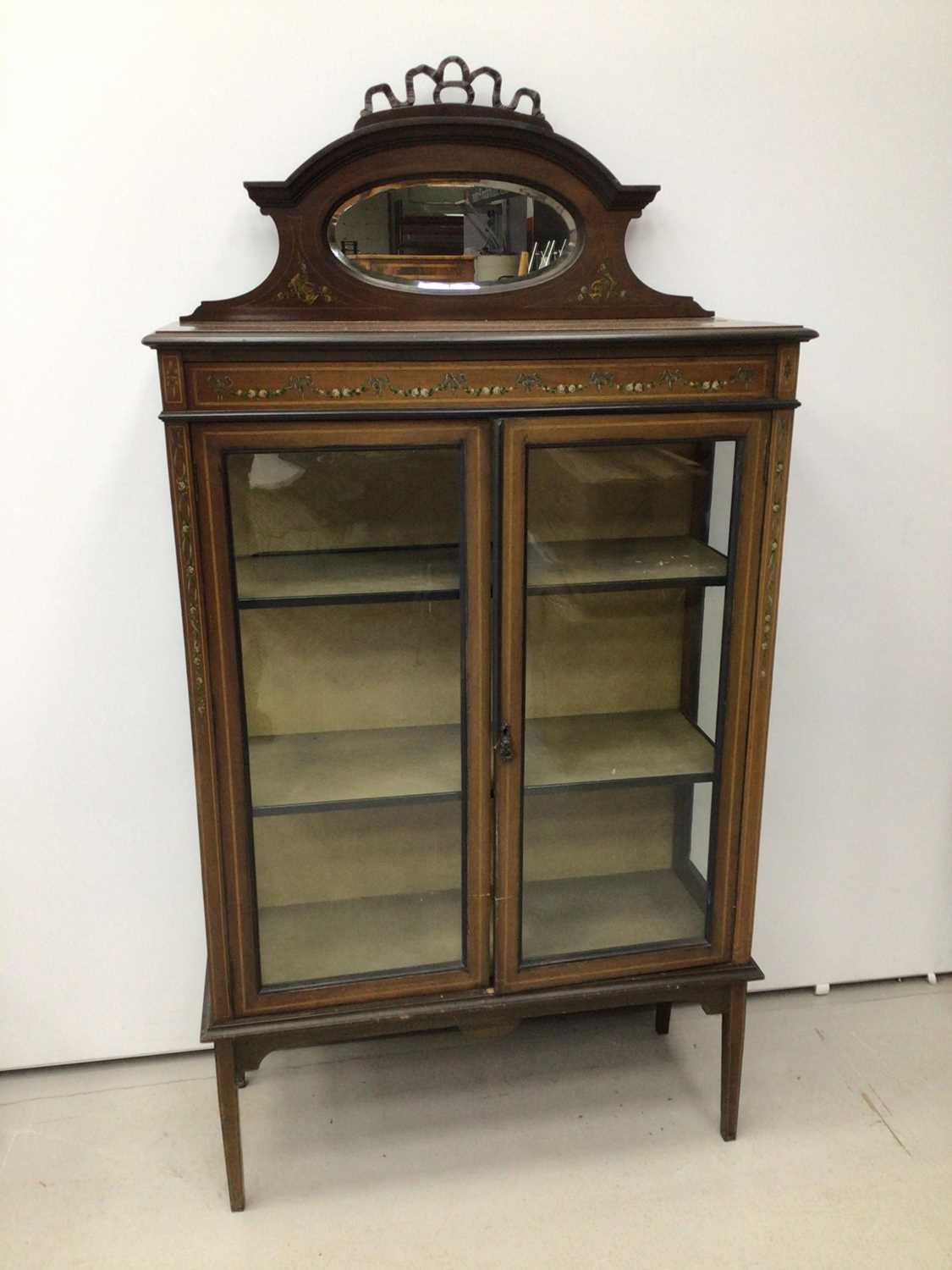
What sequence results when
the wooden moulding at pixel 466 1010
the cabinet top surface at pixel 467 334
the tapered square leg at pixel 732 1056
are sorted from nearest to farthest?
the cabinet top surface at pixel 467 334, the wooden moulding at pixel 466 1010, the tapered square leg at pixel 732 1056

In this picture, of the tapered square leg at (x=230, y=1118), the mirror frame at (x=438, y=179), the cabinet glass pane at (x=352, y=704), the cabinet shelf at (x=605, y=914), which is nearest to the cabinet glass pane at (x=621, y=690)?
the cabinet shelf at (x=605, y=914)

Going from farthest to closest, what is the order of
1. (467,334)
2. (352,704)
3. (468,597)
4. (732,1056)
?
(732,1056) → (352,704) → (468,597) → (467,334)

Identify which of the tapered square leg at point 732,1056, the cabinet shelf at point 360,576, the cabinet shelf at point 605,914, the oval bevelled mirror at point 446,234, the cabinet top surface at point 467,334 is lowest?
the tapered square leg at point 732,1056

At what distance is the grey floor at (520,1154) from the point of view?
4.32ft

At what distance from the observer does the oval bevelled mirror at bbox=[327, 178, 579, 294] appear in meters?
1.32

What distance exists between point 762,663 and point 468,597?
37cm

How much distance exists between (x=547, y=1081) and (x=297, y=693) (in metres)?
0.75

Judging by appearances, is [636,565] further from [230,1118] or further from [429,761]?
[230,1118]

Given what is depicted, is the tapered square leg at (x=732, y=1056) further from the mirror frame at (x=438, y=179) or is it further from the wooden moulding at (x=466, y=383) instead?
the mirror frame at (x=438, y=179)

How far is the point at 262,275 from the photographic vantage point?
1365mm

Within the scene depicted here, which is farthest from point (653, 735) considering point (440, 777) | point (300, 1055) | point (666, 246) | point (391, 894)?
point (300, 1055)

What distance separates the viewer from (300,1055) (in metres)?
1.66

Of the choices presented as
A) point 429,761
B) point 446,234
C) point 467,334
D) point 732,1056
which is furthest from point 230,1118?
point 446,234

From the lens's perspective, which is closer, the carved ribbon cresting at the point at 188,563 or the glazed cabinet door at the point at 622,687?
the carved ribbon cresting at the point at 188,563
